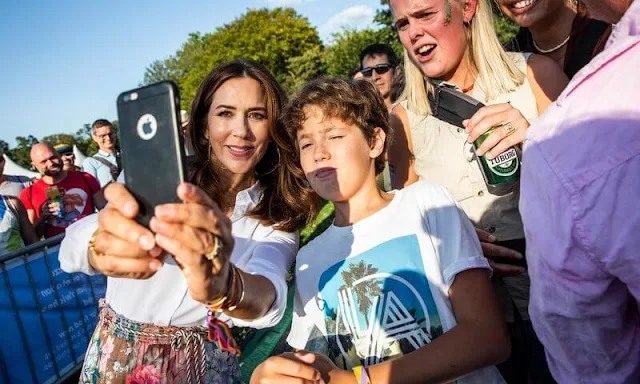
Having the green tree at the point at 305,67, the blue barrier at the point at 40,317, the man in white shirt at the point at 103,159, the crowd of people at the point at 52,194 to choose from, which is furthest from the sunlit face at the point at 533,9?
the green tree at the point at 305,67

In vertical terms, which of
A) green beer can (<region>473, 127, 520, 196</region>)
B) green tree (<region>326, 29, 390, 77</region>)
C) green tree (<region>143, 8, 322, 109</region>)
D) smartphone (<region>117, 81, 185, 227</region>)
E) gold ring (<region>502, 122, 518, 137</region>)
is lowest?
green beer can (<region>473, 127, 520, 196</region>)

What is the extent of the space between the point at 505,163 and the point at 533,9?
3.67ft

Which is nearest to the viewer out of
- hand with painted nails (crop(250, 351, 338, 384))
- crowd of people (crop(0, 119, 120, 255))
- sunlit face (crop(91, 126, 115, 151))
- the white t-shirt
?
hand with painted nails (crop(250, 351, 338, 384))

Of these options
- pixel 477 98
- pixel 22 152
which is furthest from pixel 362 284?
pixel 22 152

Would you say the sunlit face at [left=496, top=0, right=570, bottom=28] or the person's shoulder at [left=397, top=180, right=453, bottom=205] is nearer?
the person's shoulder at [left=397, top=180, right=453, bottom=205]

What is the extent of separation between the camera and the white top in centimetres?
176

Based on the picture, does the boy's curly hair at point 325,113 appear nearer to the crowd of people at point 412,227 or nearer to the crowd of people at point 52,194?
the crowd of people at point 412,227

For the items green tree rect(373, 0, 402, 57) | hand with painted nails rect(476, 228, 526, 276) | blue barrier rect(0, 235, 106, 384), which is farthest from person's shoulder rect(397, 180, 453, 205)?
green tree rect(373, 0, 402, 57)

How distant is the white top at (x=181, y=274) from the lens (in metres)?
1.76

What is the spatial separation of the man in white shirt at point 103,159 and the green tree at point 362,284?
6.98m

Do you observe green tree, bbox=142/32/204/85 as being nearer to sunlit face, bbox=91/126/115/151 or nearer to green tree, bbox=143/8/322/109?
green tree, bbox=143/8/322/109

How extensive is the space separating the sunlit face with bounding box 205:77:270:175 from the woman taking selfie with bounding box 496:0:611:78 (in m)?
1.46

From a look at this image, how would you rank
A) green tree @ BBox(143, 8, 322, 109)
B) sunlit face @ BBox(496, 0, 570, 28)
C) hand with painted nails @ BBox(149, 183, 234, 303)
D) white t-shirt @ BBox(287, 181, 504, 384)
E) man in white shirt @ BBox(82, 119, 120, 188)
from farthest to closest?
green tree @ BBox(143, 8, 322, 109)
man in white shirt @ BBox(82, 119, 120, 188)
sunlit face @ BBox(496, 0, 570, 28)
white t-shirt @ BBox(287, 181, 504, 384)
hand with painted nails @ BBox(149, 183, 234, 303)

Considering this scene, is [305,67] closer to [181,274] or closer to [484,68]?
[484,68]
